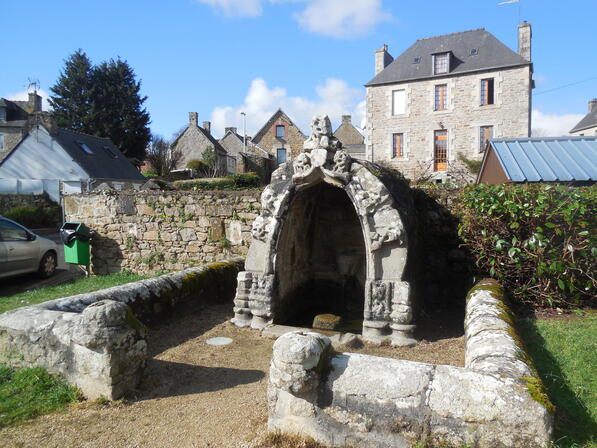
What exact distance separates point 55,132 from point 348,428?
26.0 m

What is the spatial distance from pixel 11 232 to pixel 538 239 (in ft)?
32.2

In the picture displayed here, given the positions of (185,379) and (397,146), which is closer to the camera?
(185,379)

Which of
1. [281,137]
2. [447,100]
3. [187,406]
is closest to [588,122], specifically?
[447,100]

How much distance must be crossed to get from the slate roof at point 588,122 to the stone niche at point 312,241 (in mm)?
37840

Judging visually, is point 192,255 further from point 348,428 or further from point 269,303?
point 348,428

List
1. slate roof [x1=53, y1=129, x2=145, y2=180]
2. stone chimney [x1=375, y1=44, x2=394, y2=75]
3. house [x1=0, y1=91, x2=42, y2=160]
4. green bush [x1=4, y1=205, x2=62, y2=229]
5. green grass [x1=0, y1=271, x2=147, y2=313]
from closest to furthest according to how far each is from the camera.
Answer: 1. green grass [x1=0, y1=271, x2=147, y2=313]
2. green bush [x1=4, y1=205, x2=62, y2=229]
3. slate roof [x1=53, y1=129, x2=145, y2=180]
4. stone chimney [x1=375, y1=44, x2=394, y2=75]
5. house [x1=0, y1=91, x2=42, y2=160]

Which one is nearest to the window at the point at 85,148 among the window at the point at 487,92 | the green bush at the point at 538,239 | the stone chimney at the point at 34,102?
the stone chimney at the point at 34,102

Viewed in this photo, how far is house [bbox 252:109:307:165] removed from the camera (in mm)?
37219

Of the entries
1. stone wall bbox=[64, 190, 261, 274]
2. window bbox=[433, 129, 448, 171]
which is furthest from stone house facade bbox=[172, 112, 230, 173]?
stone wall bbox=[64, 190, 261, 274]

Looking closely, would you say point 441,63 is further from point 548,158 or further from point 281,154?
point 548,158

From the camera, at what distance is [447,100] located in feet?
84.4

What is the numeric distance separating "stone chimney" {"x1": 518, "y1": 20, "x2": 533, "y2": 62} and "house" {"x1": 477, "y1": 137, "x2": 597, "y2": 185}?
2034 centimetres

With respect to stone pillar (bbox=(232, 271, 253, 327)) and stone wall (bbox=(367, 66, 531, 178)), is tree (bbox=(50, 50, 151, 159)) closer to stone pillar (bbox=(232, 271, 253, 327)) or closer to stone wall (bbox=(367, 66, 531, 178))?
stone wall (bbox=(367, 66, 531, 178))

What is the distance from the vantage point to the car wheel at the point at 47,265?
9454 mm
